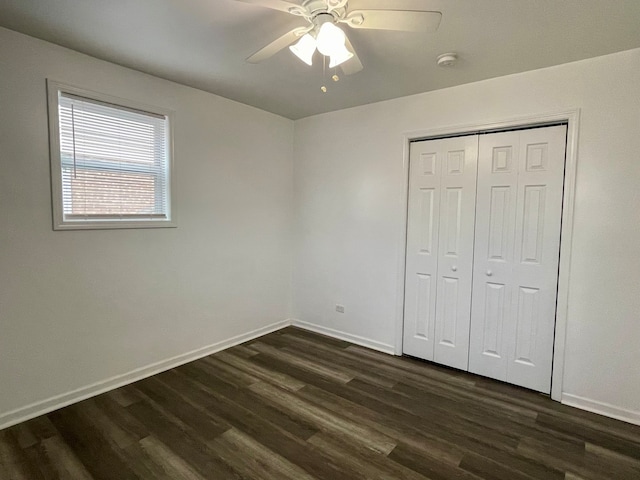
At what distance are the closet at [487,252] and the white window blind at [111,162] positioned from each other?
2370 mm

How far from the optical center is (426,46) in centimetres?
223

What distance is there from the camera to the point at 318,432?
85.7 inches

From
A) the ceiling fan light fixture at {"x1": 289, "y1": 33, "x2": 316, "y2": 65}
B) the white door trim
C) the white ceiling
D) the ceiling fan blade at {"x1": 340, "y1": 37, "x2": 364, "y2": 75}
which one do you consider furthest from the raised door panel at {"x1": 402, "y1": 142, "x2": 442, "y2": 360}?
the ceiling fan light fixture at {"x1": 289, "y1": 33, "x2": 316, "y2": 65}

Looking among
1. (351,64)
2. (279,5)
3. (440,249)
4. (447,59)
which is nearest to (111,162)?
(279,5)

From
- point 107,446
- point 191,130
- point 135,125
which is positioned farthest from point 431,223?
point 107,446

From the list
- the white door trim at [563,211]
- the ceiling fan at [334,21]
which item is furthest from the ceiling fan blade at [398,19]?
the white door trim at [563,211]

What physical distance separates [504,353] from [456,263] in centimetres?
85

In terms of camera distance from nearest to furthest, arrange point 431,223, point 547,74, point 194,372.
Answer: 1. point 547,74
2. point 194,372
3. point 431,223

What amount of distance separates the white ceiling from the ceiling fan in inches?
8.7

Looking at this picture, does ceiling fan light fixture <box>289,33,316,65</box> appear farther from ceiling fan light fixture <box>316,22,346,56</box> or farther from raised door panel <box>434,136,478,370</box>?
raised door panel <box>434,136,478,370</box>

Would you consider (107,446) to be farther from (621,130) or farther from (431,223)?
(621,130)

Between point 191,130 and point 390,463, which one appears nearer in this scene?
point 390,463

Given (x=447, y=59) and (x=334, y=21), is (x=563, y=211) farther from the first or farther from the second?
(x=334, y=21)

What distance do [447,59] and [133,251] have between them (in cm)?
287
